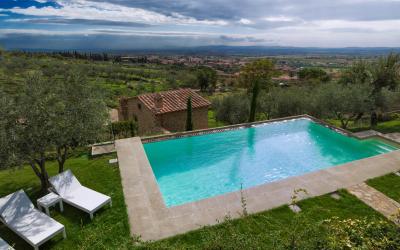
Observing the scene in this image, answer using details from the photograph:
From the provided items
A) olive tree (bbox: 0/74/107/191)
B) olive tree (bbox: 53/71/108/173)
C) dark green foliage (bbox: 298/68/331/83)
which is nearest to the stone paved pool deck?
olive tree (bbox: 53/71/108/173)

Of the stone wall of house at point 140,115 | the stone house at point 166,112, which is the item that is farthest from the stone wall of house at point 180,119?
the stone wall of house at point 140,115

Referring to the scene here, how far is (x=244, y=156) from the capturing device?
1322 centimetres

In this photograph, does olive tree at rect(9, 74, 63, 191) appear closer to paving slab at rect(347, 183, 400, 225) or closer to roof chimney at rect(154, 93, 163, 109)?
paving slab at rect(347, 183, 400, 225)

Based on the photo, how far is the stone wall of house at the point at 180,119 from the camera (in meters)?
18.4

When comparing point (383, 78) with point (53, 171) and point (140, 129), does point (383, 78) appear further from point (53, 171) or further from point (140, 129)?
point (53, 171)

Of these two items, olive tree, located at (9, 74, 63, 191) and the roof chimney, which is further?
the roof chimney

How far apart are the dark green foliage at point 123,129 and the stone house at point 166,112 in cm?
223

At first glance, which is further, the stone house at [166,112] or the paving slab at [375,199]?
the stone house at [166,112]

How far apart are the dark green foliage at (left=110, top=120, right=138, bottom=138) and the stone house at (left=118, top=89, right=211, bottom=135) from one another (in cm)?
223

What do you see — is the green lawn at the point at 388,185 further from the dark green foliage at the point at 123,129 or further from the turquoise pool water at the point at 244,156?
the dark green foliage at the point at 123,129

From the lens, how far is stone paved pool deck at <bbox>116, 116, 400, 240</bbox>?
22.0ft

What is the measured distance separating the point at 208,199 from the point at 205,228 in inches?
60.1

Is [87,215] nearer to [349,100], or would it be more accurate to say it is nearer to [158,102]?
[158,102]

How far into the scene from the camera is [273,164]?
40.9 ft
